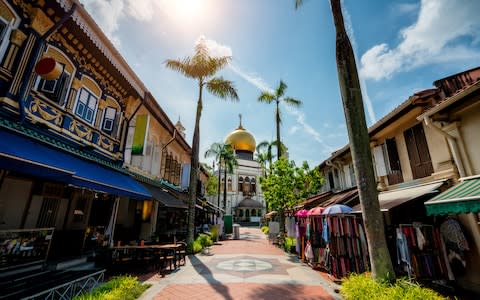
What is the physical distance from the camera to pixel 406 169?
8.14m

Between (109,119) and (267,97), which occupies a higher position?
(267,97)

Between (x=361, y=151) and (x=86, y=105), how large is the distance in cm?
912

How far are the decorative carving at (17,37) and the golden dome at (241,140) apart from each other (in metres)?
37.6

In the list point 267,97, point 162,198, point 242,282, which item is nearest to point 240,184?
point 267,97

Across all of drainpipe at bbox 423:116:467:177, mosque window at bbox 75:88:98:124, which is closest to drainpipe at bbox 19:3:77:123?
mosque window at bbox 75:88:98:124

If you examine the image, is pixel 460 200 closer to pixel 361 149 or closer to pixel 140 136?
pixel 361 149

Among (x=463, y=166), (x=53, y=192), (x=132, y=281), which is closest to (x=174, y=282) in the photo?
(x=132, y=281)

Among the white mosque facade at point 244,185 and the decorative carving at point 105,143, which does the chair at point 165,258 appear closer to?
the decorative carving at point 105,143

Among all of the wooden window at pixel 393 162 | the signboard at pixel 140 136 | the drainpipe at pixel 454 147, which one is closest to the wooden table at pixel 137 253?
the signboard at pixel 140 136

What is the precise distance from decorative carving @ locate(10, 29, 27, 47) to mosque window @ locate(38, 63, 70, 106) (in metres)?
1.00

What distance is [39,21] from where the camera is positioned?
5.68 metres

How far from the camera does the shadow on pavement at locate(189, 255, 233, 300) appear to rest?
17.5ft

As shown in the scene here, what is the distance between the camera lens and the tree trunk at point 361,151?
4691 millimetres

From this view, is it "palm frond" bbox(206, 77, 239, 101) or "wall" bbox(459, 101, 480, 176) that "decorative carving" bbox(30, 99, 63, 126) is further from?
"wall" bbox(459, 101, 480, 176)
